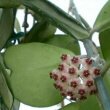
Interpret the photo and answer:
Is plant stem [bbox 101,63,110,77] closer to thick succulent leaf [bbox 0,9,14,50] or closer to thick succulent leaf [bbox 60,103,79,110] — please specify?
thick succulent leaf [bbox 60,103,79,110]

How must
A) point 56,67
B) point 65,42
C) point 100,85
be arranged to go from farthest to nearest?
1. point 65,42
2. point 56,67
3. point 100,85

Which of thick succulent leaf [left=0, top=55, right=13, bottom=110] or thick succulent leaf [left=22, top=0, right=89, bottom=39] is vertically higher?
thick succulent leaf [left=22, top=0, right=89, bottom=39]

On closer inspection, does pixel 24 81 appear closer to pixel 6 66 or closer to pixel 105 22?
pixel 6 66

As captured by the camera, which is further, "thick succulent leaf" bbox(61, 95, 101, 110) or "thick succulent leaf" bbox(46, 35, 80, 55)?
"thick succulent leaf" bbox(46, 35, 80, 55)

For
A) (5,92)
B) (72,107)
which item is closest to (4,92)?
(5,92)

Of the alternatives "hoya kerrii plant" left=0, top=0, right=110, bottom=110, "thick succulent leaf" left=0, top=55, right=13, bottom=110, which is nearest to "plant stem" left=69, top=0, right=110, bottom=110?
"hoya kerrii plant" left=0, top=0, right=110, bottom=110

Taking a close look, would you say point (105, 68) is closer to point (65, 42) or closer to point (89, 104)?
point (89, 104)
